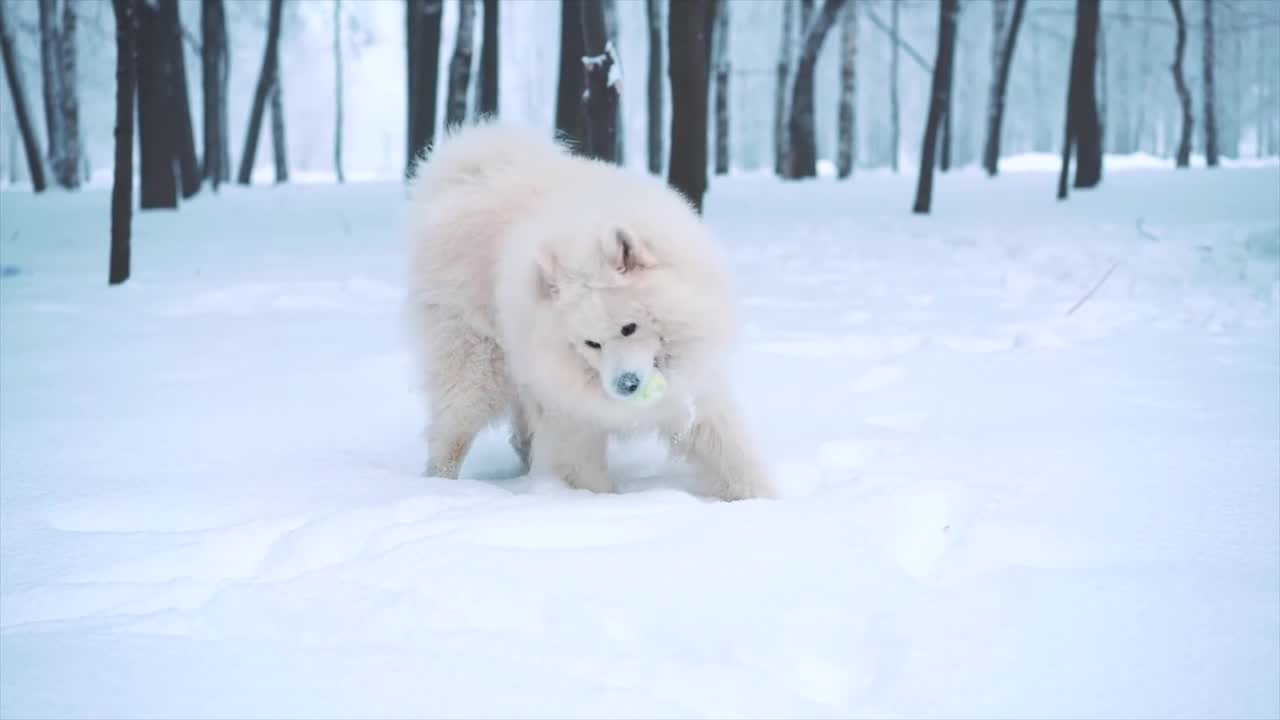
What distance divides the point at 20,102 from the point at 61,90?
5.69 feet

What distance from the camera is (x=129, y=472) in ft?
11.4

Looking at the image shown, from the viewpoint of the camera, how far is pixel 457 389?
12.0 feet

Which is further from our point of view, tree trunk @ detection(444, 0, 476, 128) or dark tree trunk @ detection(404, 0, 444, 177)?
tree trunk @ detection(444, 0, 476, 128)

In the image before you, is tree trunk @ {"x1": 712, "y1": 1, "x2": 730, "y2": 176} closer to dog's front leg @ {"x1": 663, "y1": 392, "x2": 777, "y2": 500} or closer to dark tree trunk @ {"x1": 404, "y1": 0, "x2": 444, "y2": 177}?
dark tree trunk @ {"x1": 404, "y1": 0, "x2": 444, "y2": 177}

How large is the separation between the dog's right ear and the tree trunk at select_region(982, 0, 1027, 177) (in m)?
17.9

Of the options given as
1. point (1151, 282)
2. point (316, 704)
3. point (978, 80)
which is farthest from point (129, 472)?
point (978, 80)

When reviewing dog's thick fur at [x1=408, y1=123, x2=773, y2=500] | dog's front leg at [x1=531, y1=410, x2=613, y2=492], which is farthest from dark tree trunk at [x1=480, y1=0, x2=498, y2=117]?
dog's front leg at [x1=531, y1=410, x2=613, y2=492]

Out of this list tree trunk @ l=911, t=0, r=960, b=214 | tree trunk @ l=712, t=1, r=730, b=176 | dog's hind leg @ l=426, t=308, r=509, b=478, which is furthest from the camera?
tree trunk @ l=712, t=1, r=730, b=176

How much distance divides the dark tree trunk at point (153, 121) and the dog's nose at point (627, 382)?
13.3m

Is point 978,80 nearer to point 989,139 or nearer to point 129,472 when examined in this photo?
point 989,139

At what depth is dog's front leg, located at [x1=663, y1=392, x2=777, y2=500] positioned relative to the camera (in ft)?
10.6

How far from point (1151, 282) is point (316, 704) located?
745 cm

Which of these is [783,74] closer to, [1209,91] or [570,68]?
[1209,91]

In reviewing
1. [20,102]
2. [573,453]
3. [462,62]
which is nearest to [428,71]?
[462,62]
